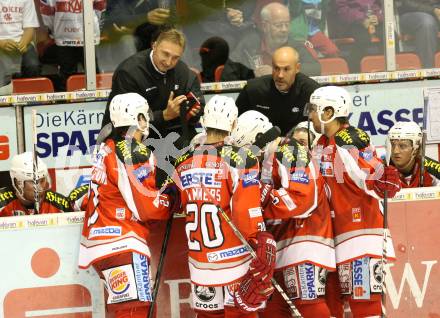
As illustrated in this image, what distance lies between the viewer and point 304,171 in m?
6.22

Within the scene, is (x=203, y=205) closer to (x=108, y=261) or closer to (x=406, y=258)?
(x=108, y=261)

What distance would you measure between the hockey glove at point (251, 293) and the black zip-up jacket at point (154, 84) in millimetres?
1534

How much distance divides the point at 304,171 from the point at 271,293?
0.69m

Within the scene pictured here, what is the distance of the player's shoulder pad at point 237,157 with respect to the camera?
5992 millimetres

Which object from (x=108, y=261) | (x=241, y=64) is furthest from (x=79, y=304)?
(x=241, y=64)

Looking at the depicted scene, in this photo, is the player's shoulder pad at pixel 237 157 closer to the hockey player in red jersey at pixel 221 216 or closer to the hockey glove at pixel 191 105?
the hockey player in red jersey at pixel 221 216

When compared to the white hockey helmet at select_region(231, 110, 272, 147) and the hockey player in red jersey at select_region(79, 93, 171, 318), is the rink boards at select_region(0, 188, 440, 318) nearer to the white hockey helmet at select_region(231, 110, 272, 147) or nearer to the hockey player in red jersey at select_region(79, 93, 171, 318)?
the hockey player in red jersey at select_region(79, 93, 171, 318)

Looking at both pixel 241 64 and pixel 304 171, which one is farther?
pixel 241 64

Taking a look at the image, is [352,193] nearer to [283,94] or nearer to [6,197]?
[283,94]

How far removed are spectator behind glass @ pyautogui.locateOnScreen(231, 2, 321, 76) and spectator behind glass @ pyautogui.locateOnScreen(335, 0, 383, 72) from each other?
0.34m

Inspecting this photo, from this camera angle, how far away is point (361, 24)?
28.3 ft

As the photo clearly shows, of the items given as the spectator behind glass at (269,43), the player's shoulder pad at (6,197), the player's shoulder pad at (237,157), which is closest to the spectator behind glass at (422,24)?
the spectator behind glass at (269,43)

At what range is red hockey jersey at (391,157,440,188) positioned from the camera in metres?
7.26

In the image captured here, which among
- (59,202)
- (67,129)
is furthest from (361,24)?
(59,202)
